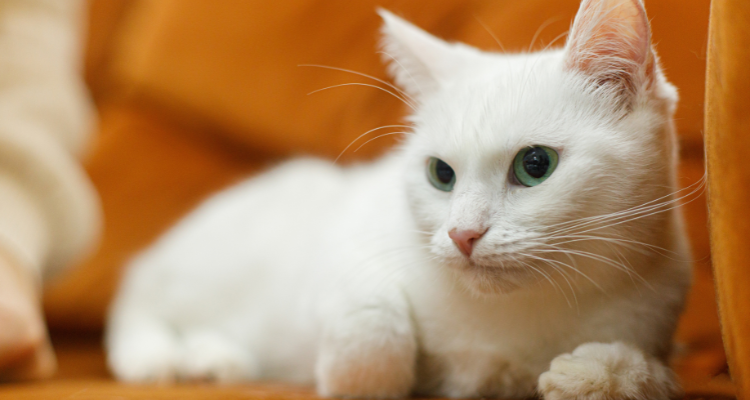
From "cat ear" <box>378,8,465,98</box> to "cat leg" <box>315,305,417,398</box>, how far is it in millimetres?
334

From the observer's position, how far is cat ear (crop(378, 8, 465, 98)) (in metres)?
0.80

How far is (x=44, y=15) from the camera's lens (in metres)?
1.30

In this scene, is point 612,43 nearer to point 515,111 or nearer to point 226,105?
point 515,111

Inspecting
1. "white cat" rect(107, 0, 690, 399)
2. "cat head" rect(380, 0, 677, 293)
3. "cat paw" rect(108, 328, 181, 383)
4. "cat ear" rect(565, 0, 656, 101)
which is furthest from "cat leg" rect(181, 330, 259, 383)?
"cat ear" rect(565, 0, 656, 101)

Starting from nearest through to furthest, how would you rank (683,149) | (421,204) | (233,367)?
1. (421,204)
2. (683,149)
3. (233,367)

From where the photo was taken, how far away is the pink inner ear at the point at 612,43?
0.62 meters

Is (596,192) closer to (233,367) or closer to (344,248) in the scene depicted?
(344,248)

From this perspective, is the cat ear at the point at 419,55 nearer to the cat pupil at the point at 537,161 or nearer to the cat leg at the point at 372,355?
the cat pupil at the point at 537,161

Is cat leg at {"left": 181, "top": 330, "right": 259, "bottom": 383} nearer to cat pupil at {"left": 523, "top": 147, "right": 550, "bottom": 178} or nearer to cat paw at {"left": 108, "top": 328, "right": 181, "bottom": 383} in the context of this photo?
cat paw at {"left": 108, "top": 328, "right": 181, "bottom": 383}

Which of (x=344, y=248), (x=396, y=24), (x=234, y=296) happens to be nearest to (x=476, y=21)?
(x=396, y=24)

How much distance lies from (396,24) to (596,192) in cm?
37

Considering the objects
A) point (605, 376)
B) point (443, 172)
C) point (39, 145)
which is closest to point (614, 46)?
point (443, 172)

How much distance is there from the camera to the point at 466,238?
0.62 m

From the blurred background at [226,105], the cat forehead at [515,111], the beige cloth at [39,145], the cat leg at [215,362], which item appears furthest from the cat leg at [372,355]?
the beige cloth at [39,145]
